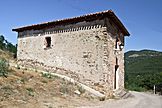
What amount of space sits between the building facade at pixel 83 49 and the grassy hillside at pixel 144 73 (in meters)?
15.4

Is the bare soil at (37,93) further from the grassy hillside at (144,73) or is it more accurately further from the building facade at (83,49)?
the grassy hillside at (144,73)

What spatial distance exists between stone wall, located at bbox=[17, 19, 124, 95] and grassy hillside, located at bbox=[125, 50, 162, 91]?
1564 cm

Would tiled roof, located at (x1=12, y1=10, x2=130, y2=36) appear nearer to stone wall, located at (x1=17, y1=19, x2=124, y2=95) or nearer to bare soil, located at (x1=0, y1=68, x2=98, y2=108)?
stone wall, located at (x1=17, y1=19, x2=124, y2=95)

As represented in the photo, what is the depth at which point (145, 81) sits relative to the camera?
3422 cm

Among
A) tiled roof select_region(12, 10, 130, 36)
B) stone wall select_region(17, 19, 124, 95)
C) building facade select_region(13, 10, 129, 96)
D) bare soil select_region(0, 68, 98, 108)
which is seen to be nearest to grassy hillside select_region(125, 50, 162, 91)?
tiled roof select_region(12, 10, 130, 36)

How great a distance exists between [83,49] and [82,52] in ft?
0.69

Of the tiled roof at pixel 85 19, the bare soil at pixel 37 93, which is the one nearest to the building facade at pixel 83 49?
the tiled roof at pixel 85 19

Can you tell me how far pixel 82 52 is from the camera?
15.7 meters

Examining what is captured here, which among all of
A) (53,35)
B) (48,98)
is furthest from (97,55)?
(48,98)

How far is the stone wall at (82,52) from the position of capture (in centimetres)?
1472

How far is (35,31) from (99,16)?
20.6ft

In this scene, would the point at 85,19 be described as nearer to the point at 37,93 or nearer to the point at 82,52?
the point at 82,52

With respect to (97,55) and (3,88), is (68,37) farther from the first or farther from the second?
(3,88)

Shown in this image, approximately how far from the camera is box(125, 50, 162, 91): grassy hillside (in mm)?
33319
